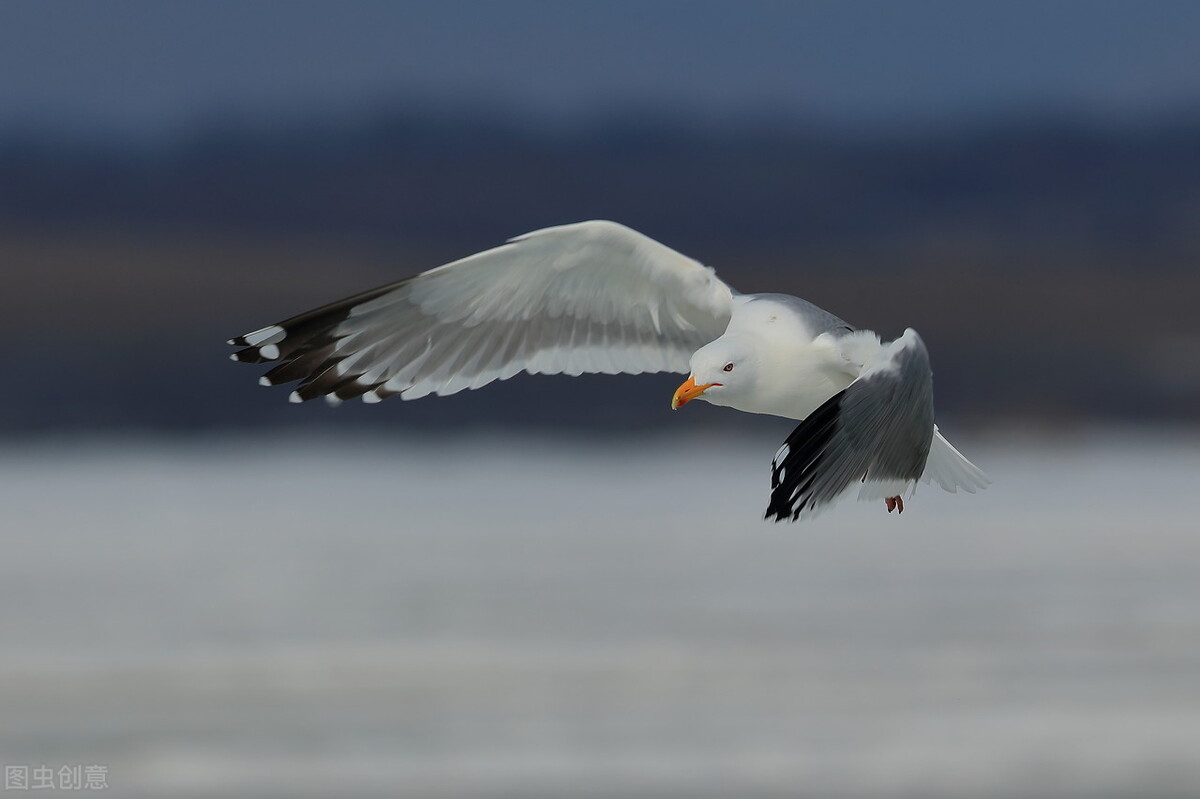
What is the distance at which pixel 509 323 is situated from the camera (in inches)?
158

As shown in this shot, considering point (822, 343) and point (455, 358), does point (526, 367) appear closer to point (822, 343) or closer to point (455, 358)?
point (455, 358)

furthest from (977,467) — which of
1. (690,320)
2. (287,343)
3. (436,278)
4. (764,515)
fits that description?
(287,343)

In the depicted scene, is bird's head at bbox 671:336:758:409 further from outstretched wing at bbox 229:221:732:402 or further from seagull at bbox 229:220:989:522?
outstretched wing at bbox 229:221:732:402

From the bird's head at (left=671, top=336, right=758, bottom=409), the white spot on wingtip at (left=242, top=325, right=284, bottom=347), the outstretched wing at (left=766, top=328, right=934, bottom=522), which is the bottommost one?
the outstretched wing at (left=766, top=328, right=934, bottom=522)

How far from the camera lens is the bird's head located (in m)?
3.37

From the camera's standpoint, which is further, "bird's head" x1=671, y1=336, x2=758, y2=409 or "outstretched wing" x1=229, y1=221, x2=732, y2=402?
"outstretched wing" x1=229, y1=221, x2=732, y2=402

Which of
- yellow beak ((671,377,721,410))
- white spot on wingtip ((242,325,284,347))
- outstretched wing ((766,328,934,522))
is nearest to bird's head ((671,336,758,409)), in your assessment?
yellow beak ((671,377,721,410))

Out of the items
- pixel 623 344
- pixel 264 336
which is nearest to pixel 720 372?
pixel 623 344

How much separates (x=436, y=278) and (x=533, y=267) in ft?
0.82

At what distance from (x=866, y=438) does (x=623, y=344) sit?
1.10 m

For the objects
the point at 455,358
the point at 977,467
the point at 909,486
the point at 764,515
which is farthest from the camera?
the point at 455,358

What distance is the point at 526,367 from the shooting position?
4051mm

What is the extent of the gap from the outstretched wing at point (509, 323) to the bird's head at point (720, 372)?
1.13 ft

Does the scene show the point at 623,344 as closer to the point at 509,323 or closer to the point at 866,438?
the point at 509,323
